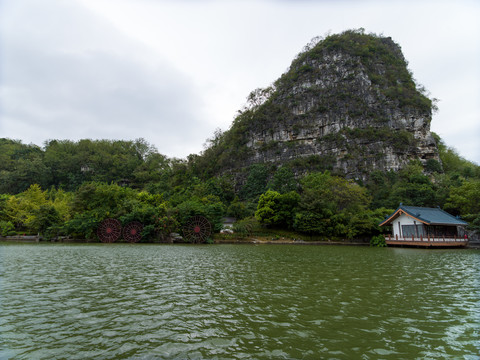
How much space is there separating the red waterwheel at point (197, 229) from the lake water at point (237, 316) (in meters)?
20.2

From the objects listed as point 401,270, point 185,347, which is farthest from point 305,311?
point 401,270

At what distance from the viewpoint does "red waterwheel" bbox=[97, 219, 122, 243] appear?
1145 inches

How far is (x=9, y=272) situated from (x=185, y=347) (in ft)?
32.5

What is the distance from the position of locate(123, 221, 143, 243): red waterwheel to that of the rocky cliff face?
29942mm

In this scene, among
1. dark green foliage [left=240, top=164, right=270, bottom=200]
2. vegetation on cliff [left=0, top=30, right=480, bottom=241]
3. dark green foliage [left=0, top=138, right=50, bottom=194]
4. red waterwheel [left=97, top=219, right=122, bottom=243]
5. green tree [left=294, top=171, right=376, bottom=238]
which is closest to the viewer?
green tree [left=294, top=171, right=376, bottom=238]

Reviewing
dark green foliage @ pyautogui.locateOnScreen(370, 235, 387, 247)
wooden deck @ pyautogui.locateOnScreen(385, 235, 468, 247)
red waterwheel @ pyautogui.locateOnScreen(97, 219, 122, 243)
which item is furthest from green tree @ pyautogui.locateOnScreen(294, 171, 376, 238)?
red waterwheel @ pyautogui.locateOnScreen(97, 219, 122, 243)

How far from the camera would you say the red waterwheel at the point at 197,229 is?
2952cm

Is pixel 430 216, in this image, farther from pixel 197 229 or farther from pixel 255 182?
pixel 255 182

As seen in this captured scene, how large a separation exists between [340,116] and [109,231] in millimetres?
47840

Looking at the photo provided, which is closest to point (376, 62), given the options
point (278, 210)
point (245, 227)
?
point (278, 210)

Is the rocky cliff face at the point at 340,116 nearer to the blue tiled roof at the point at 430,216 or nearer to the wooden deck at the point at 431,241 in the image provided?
the blue tiled roof at the point at 430,216

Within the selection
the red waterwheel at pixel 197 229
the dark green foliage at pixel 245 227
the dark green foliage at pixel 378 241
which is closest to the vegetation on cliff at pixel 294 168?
the dark green foliage at pixel 245 227

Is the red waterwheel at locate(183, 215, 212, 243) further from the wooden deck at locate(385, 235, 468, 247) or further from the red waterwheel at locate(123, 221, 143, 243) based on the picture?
the wooden deck at locate(385, 235, 468, 247)

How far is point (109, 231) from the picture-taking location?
29.1 meters
